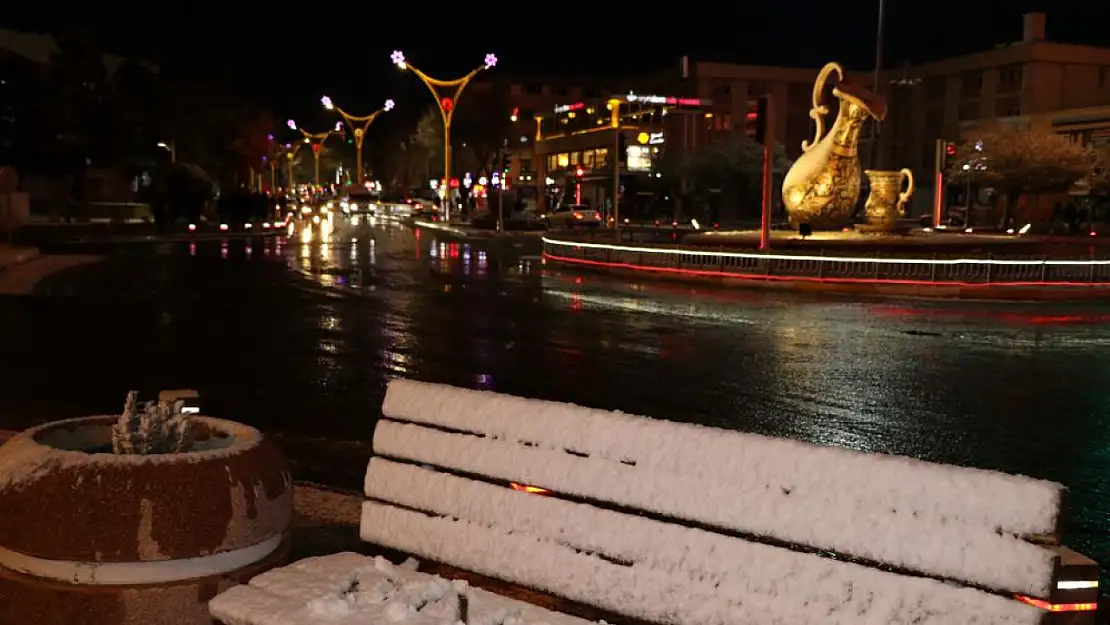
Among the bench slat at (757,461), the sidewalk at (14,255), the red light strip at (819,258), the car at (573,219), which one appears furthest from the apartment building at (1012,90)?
the bench slat at (757,461)

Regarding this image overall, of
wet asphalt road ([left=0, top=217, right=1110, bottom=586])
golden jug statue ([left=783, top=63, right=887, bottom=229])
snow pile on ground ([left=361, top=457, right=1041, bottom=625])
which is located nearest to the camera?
snow pile on ground ([left=361, top=457, right=1041, bottom=625])

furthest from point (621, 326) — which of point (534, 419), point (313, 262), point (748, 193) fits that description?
point (748, 193)

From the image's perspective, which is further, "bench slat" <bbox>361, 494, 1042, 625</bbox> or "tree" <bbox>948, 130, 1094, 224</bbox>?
"tree" <bbox>948, 130, 1094, 224</bbox>

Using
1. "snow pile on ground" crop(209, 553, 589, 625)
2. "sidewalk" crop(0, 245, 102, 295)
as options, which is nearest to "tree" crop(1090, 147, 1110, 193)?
"sidewalk" crop(0, 245, 102, 295)

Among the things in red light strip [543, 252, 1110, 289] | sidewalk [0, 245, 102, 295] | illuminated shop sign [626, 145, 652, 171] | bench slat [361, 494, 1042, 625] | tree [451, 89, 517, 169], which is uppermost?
tree [451, 89, 517, 169]

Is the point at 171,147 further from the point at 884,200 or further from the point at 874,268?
the point at 874,268

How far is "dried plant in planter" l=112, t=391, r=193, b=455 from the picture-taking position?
4.34m

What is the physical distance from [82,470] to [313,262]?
27003 mm

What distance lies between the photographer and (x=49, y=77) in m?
48.5

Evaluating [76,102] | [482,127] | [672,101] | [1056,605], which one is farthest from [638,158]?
[1056,605]

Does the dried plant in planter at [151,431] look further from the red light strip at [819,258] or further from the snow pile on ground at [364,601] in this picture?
the red light strip at [819,258]

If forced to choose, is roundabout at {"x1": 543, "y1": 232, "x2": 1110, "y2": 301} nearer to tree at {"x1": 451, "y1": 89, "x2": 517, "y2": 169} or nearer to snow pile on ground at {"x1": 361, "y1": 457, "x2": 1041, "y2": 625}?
snow pile on ground at {"x1": 361, "y1": 457, "x2": 1041, "y2": 625}

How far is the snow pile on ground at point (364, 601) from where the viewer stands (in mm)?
3625

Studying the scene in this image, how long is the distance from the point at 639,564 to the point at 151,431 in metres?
2.07
